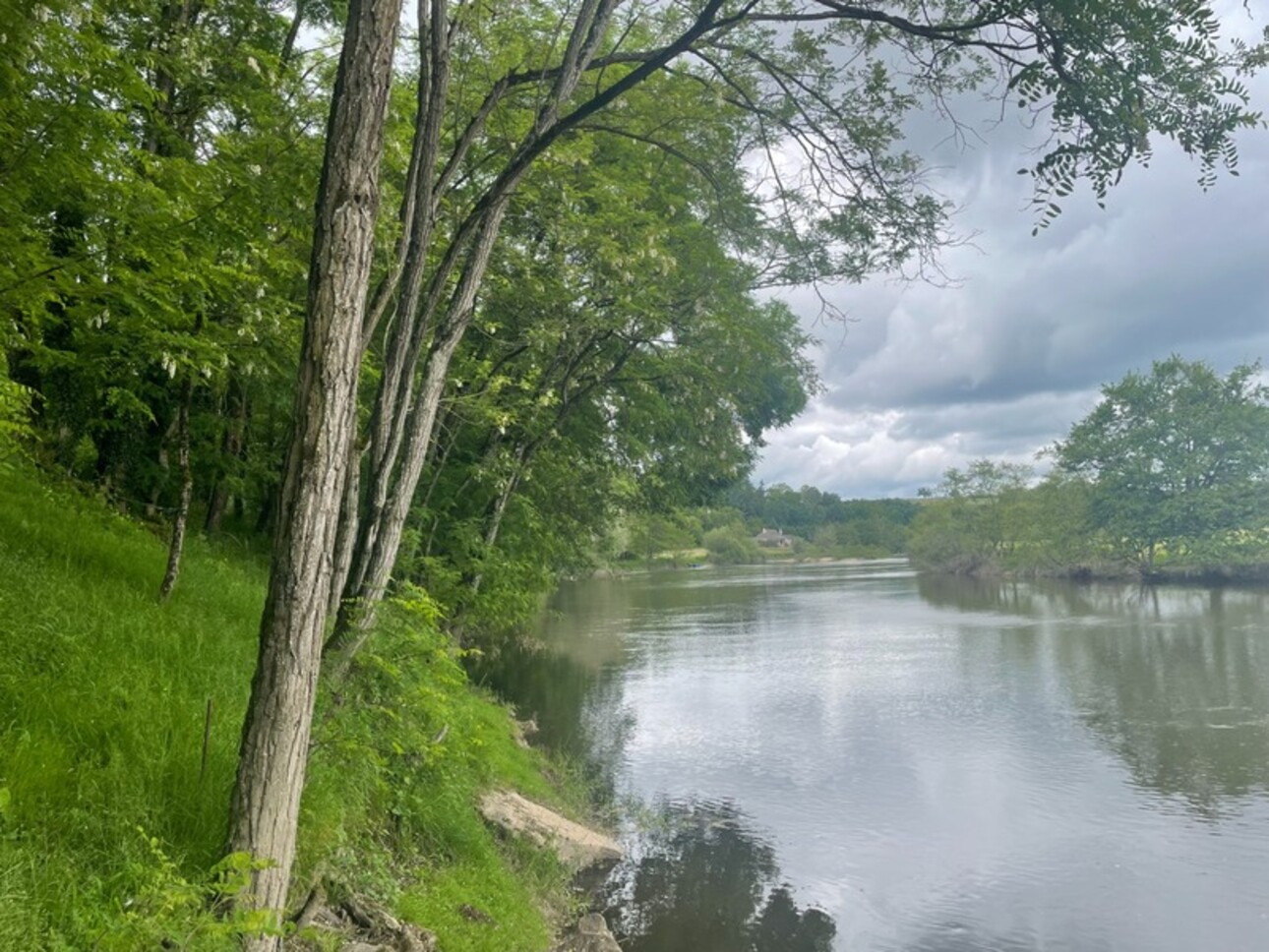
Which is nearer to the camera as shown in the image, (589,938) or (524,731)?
(589,938)

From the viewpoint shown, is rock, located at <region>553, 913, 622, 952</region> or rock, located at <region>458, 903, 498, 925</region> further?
rock, located at <region>553, 913, 622, 952</region>

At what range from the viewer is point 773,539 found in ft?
404

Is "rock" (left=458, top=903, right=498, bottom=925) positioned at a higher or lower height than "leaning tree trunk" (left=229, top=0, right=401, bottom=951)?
lower

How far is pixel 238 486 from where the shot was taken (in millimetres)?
11453

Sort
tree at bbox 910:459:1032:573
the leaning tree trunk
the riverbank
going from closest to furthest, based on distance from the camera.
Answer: the leaning tree trunk < the riverbank < tree at bbox 910:459:1032:573

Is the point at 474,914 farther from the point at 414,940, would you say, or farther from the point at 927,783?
the point at 927,783

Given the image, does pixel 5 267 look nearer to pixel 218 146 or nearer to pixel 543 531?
pixel 218 146

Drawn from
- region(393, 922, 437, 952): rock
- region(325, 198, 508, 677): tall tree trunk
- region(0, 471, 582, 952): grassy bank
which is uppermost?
region(325, 198, 508, 677): tall tree trunk

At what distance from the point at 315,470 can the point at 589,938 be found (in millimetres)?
5712

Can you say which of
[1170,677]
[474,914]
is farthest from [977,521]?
[474,914]

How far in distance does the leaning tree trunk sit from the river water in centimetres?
567

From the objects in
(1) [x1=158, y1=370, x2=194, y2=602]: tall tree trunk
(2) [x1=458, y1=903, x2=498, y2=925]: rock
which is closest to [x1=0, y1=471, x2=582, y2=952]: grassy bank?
(2) [x1=458, y1=903, x2=498, y2=925]: rock

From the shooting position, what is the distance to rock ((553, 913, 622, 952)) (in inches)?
288

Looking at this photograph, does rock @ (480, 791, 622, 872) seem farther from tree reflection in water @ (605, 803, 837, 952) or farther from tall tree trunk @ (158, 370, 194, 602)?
tall tree trunk @ (158, 370, 194, 602)
